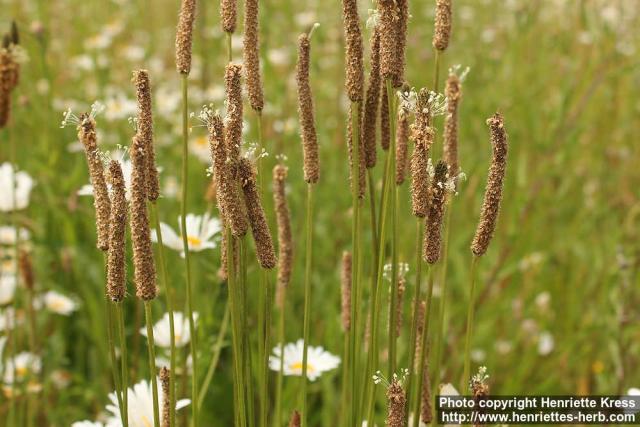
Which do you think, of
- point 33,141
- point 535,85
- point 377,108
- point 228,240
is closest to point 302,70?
point 377,108

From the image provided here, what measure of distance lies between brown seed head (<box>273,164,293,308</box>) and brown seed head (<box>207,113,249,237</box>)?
278 mm

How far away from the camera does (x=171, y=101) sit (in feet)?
13.1

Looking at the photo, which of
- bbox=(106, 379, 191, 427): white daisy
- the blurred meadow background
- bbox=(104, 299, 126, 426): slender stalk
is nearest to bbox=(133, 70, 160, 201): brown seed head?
bbox=(104, 299, 126, 426): slender stalk

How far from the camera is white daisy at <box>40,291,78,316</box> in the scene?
2.44 m

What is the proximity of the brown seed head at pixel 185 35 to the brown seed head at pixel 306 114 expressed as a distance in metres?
0.17

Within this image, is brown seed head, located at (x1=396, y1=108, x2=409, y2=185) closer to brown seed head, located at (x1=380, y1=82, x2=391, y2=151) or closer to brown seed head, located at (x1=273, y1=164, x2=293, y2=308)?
brown seed head, located at (x1=380, y1=82, x2=391, y2=151)

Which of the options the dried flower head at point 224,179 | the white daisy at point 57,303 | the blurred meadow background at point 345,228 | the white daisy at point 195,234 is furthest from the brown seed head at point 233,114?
the white daisy at point 57,303

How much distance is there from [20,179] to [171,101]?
179 centimetres

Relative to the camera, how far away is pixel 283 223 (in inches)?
51.1

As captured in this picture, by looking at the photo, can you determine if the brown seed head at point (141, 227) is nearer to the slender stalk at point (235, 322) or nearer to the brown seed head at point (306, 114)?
the slender stalk at point (235, 322)

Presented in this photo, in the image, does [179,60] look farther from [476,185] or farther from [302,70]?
[476,185]

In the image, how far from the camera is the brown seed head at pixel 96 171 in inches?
40.6

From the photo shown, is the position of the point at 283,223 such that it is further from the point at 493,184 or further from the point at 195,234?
the point at 195,234

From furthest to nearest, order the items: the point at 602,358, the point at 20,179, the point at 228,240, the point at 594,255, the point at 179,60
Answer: the point at 594,255
the point at 602,358
the point at 20,179
the point at 179,60
the point at 228,240
